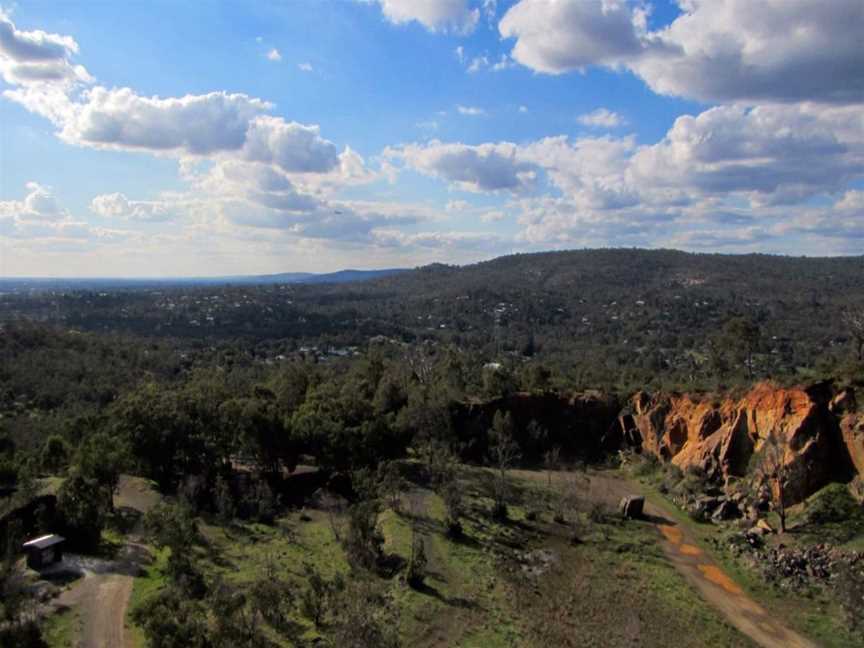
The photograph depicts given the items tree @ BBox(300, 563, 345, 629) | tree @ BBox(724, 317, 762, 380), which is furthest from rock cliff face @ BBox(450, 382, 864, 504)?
tree @ BBox(300, 563, 345, 629)

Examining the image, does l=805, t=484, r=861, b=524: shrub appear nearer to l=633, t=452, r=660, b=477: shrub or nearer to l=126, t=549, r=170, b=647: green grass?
l=633, t=452, r=660, b=477: shrub

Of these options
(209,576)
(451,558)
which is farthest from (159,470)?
(451,558)

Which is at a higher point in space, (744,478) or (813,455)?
(813,455)

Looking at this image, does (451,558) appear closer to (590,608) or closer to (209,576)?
(590,608)

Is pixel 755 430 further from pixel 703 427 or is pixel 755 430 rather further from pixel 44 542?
pixel 44 542

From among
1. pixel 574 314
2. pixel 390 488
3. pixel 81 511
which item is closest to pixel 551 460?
pixel 390 488

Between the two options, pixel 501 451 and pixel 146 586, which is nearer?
pixel 146 586
